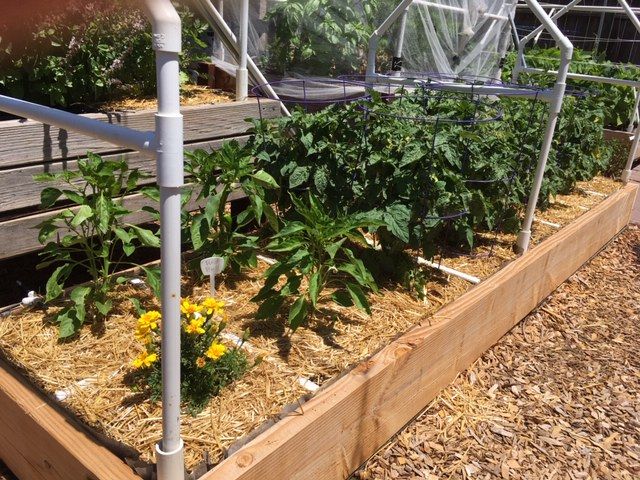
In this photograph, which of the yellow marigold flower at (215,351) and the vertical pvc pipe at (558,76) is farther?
the vertical pvc pipe at (558,76)

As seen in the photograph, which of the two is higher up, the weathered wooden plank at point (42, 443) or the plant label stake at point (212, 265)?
the plant label stake at point (212, 265)

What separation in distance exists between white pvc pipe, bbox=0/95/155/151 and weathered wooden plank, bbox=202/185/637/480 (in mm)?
945

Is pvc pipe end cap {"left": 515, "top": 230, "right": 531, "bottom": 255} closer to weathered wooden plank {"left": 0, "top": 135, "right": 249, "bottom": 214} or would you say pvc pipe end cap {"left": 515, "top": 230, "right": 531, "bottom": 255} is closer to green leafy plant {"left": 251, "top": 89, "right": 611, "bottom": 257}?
green leafy plant {"left": 251, "top": 89, "right": 611, "bottom": 257}

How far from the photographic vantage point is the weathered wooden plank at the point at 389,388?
6.06ft

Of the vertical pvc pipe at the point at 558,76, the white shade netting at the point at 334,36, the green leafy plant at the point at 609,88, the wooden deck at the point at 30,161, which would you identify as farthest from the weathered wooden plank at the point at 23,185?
the green leafy plant at the point at 609,88

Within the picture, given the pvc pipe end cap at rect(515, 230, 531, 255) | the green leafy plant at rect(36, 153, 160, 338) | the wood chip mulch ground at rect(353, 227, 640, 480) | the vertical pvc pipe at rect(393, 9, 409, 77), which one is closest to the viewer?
the green leafy plant at rect(36, 153, 160, 338)

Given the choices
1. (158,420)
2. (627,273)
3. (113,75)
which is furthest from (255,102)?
(627,273)

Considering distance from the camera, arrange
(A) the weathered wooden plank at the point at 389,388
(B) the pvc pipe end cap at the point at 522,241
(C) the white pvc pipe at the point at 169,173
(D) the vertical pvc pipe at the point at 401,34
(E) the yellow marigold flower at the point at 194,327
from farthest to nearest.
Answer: (D) the vertical pvc pipe at the point at 401,34 < (B) the pvc pipe end cap at the point at 522,241 < (E) the yellow marigold flower at the point at 194,327 < (A) the weathered wooden plank at the point at 389,388 < (C) the white pvc pipe at the point at 169,173

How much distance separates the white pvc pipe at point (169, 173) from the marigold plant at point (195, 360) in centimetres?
47

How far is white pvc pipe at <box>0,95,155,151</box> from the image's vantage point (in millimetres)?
1262

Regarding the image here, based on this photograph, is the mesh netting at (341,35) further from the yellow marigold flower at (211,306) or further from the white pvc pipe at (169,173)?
the white pvc pipe at (169,173)

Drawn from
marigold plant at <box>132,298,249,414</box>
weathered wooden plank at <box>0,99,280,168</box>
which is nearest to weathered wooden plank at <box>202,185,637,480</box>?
marigold plant at <box>132,298,249,414</box>

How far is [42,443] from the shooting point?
1885 millimetres

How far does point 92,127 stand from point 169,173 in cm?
28
